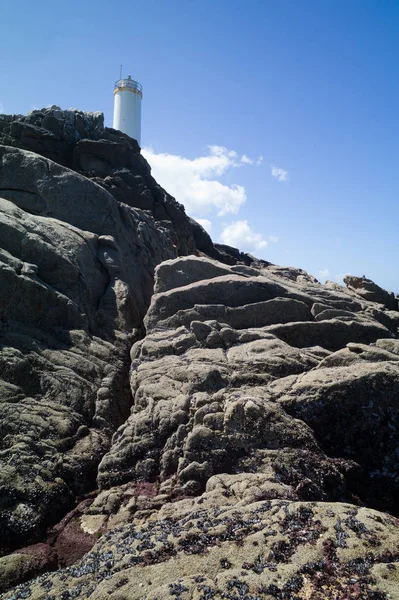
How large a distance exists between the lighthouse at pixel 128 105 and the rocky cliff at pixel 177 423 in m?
50.7

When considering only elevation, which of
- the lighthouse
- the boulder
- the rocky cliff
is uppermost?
the lighthouse

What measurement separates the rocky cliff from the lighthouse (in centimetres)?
5069

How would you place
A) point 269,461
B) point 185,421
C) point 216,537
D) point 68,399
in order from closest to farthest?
point 216,537 < point 269,461 < point 185,421 < point 68,399

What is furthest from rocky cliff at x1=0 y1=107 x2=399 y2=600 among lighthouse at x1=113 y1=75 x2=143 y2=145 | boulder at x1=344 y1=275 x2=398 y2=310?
lighthouse at x1=113 y1=75 x2=143 y2=145

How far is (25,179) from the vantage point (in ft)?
102

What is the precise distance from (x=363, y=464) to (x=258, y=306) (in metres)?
10.7

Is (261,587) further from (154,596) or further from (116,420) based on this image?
(116,420)

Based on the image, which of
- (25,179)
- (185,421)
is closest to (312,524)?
(185,421)

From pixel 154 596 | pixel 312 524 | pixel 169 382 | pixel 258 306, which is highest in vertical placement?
pixel 258 306

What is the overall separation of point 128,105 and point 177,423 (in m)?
74.6

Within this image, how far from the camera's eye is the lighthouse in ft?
254

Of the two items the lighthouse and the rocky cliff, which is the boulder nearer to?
the rocky cliff

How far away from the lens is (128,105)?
256 feet

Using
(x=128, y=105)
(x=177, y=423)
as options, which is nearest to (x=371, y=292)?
(x=177, y=423)
